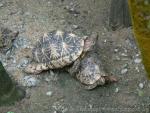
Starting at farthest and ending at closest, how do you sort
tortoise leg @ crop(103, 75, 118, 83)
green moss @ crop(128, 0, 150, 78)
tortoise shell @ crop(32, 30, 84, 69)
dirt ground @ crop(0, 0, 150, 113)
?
tortoise shell @ crop(32, 30, 84, 69) → tortoise leg @ crop(103, 75, 118, 83) → dirt ground @ crop(0, 0, 150, 113) → green moss @ crop(128, 0, 150, 78)

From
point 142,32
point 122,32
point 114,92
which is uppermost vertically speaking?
point 142,32

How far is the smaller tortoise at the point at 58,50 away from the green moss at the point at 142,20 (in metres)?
2.07

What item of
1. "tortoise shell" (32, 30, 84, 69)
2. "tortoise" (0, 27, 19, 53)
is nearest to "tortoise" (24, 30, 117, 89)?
"tortoise shell" (32, 30, 84, 69)

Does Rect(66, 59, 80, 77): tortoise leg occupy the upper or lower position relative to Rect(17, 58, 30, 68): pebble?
upper

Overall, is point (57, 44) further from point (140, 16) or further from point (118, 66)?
point (140, 16)

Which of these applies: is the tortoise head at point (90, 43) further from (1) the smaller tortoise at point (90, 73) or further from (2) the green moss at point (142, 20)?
(2) the green moss at point (142, 20)

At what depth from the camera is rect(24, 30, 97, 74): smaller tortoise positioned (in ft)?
18.4

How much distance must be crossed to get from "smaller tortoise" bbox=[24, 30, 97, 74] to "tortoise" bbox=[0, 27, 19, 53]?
593 millimetres

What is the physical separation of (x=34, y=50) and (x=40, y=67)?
0.32 meters

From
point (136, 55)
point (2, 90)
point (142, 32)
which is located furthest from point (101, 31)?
point (142, 32)

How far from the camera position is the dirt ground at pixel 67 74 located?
5.29 m

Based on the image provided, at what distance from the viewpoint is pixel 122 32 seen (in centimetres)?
636

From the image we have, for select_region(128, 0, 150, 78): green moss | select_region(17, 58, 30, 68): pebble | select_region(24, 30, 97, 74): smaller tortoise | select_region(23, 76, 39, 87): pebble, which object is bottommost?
select_region(23, 76, 39, 87): pebble

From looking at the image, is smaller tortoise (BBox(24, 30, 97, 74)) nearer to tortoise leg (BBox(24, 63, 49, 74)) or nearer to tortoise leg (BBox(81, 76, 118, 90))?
tortoise leg (BBox(24, 63, 49, 74))
